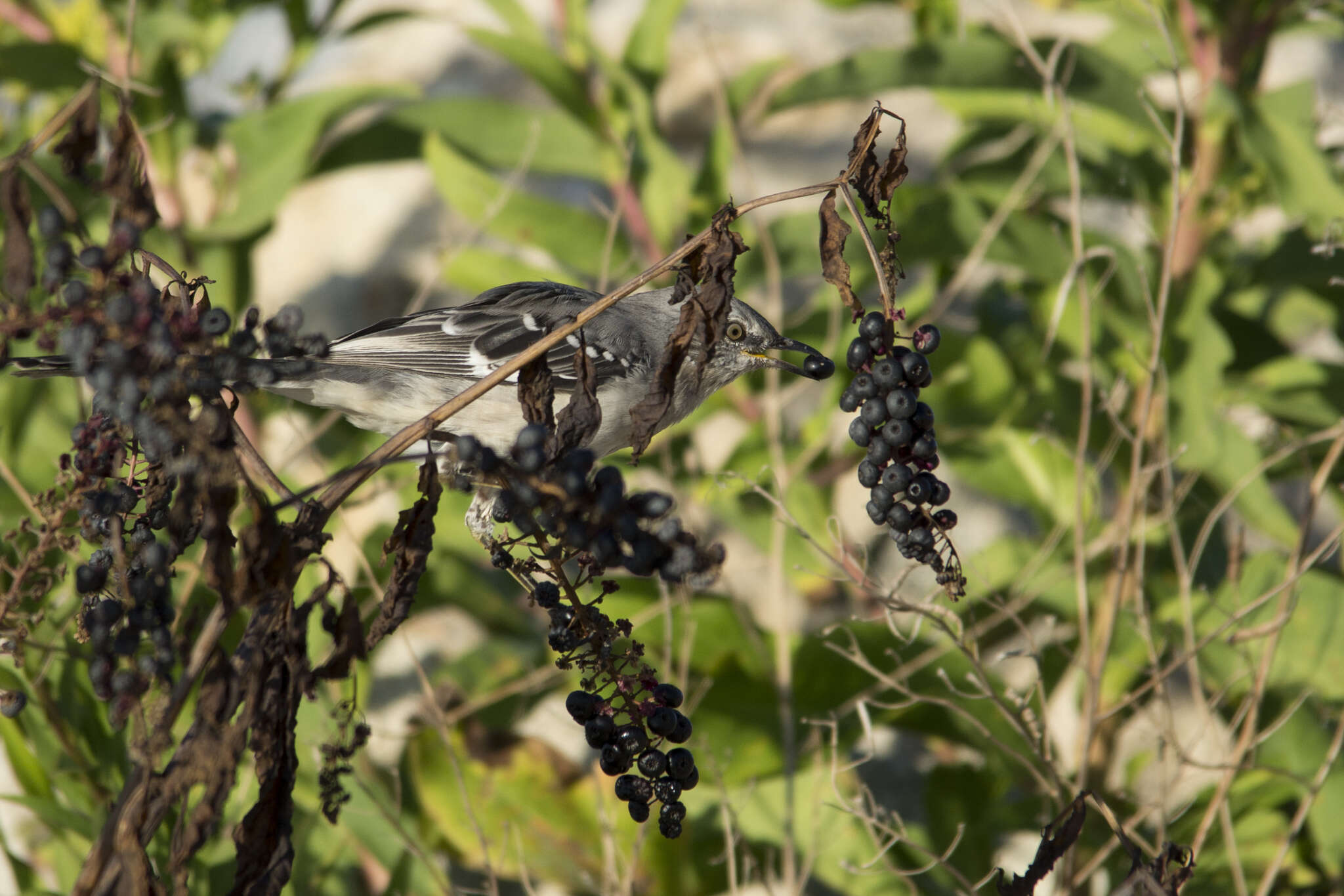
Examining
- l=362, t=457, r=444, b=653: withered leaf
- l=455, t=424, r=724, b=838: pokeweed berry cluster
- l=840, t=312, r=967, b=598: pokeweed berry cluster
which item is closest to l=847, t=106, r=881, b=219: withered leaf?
l=840, t=312, r=967, b=598: pokeweed berry cluster

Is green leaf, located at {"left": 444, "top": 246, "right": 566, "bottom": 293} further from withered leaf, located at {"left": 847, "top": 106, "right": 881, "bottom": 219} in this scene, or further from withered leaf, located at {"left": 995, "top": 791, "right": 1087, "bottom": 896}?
withered leaf, located at {"left": 995, "top": 791, "right": 1087, "bottom": 896}

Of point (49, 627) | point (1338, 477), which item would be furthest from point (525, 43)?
point (1338, 477)

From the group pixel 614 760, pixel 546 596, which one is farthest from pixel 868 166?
pixel 614 760

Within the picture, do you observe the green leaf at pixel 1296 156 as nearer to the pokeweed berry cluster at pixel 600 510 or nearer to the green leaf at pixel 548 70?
the green leaf at pixel 548 70

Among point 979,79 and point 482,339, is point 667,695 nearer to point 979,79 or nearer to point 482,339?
point 482,339

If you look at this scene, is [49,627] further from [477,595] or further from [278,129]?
[278,129]
